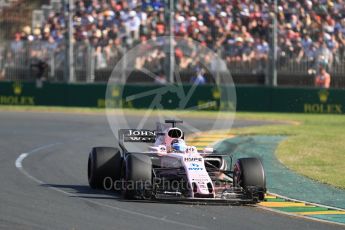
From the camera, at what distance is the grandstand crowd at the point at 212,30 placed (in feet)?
107

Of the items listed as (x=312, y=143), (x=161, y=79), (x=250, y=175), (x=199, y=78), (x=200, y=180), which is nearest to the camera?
(x=200, y=180)

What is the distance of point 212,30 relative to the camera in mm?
33781

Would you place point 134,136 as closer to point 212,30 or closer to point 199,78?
point 212,30

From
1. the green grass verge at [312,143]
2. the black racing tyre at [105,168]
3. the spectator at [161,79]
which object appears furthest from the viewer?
the spectator at [161,79]

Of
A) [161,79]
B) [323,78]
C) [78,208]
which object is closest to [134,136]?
[78,208]

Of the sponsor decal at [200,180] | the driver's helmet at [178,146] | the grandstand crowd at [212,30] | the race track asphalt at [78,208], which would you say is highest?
the grandstand crowd at [212,30]

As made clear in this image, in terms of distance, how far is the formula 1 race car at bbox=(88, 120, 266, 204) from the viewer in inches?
520

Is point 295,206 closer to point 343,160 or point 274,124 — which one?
point 343,160

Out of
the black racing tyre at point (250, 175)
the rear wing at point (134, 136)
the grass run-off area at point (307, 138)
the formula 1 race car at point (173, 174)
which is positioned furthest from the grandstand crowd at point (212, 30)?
the black racing tyre at point (250, 175)

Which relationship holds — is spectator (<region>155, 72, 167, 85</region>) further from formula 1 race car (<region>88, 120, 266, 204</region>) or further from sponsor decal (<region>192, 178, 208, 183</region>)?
sponsor decal (<region>192, 178, 208, 183</region>)

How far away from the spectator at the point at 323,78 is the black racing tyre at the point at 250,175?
19.2 meters

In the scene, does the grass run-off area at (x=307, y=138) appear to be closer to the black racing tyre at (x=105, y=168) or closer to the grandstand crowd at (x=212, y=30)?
the grandstand crowd at (x=212, y=30)

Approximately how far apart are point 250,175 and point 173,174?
1.14 m

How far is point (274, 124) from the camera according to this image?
101 feet
